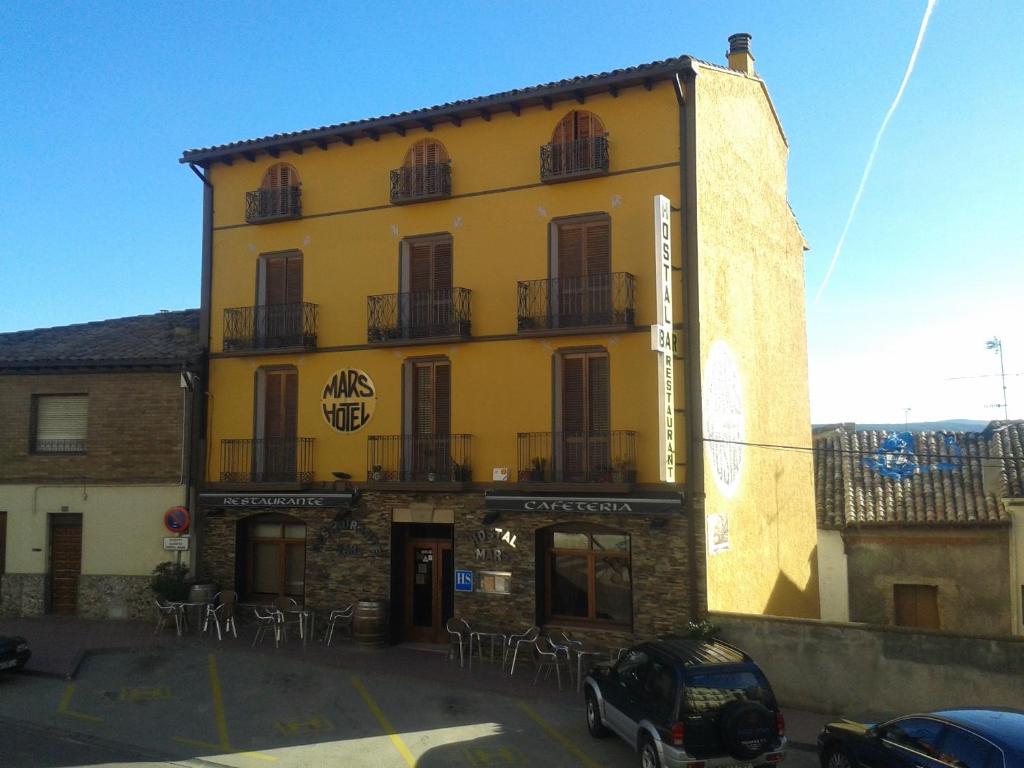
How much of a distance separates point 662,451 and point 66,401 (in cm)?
1504

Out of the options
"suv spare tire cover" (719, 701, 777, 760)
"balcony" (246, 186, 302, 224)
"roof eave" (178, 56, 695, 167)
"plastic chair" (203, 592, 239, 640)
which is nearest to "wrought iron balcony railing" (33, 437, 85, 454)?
"plastic chair" (203, 592, 239, 640)

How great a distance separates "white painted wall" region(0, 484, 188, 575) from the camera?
20.4m

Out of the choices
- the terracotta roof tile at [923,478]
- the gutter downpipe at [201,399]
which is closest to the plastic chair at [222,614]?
the gutter downpipe at [201,399]

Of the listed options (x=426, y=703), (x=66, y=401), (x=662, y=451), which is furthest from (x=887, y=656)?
(x=66, y=401)

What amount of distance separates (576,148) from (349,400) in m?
7.35

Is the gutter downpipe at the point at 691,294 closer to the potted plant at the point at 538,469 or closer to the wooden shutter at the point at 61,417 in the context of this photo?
the potted plant at the point at 538,469

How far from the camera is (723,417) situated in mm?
17484

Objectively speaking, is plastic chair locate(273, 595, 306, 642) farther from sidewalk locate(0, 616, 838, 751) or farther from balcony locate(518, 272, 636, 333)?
balcony locate(518, 272, 636, 333)

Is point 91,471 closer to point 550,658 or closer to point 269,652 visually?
point 269,652

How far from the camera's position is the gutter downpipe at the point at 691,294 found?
15969 millimetres

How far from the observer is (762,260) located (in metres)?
20.9

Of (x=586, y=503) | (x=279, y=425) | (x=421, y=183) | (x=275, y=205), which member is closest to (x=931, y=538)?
(x=586, y=503)

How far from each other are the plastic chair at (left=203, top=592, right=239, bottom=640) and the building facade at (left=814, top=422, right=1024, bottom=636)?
14.1m

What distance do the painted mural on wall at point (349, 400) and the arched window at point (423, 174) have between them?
4.02 meters
